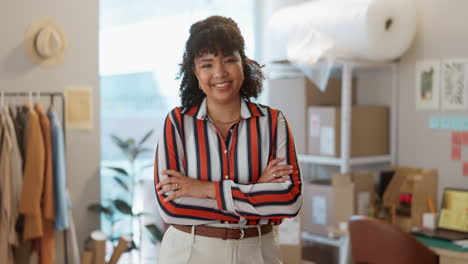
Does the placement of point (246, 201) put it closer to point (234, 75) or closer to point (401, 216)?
point (234, 75)

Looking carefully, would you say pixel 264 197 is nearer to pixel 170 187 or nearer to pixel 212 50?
pixel 170 187

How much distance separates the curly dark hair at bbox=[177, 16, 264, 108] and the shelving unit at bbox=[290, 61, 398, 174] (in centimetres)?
181

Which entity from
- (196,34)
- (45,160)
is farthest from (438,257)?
(45,160)

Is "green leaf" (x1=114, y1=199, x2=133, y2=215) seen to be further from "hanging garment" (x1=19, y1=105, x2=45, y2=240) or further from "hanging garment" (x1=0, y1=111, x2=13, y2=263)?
"hanging garment" (x1=0, y1=111, x2=13, y2=263)

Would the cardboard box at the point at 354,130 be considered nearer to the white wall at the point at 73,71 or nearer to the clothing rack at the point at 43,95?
the white wall at the point at 73,71

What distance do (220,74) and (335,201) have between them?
2.04 meters

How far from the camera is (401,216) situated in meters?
3.29

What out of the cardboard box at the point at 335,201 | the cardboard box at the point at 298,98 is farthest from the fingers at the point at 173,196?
the cardboard box at the point at 298,98

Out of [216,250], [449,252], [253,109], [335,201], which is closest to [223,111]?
[253,109]

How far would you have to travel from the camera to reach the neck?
1.66 metres

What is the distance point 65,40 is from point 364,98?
6.96 feet

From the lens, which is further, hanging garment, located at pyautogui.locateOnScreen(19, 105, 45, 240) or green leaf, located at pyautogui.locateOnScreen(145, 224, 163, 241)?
green leaf, located at pyautogui.locateOnScreen(145, 224, 163, 241)

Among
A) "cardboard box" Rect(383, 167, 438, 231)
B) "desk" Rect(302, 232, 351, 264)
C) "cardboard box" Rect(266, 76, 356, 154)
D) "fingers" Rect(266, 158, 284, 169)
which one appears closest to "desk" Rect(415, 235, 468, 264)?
"cardboard box" Rect(383, 167, 438, 231)

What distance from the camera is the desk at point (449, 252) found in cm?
260
